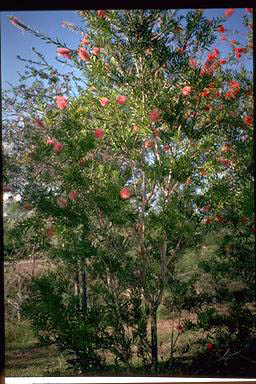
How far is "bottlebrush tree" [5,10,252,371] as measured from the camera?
79.3 inches

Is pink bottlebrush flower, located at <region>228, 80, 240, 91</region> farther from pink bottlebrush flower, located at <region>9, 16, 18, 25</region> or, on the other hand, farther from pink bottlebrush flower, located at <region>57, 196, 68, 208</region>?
pink bottlebrush flower, located at <region>9, 16, 18, 25</region>

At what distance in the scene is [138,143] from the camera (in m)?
2.12

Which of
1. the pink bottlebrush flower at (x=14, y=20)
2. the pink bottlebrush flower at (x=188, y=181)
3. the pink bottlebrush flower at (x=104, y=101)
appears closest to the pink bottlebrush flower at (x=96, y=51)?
the pink bottlebrush flower at (x=104, y=101)

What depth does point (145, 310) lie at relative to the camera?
88.4 inches

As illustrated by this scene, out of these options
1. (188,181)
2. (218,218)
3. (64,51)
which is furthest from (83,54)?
(218,218)

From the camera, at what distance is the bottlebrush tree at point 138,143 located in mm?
2014

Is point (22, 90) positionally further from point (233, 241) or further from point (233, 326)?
point (233, 326)

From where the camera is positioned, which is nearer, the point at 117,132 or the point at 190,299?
the point at 117,132

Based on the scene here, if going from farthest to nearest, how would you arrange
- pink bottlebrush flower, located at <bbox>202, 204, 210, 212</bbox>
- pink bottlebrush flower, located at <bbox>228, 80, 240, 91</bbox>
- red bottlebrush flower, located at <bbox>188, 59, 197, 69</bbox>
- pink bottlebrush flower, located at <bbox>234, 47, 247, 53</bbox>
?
1. pink bottlebrush flower, located at <bbox>234, 47, 247, 53</bbox>
2. pink bottlebrush flower, located at <bbox>228, 80, 240, 91</bbox>
3. pink bottlebrush flower, located at <bbox>202, 204, 210, 212</bbox>
4. red bottlebrush flower, located at <bbox>188, 59, 197, 69</bbox>

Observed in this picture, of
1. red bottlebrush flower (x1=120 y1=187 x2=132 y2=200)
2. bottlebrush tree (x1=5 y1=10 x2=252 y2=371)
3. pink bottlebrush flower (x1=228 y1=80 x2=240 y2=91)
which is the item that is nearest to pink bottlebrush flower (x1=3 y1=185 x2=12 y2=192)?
bottlebrush tree (x1=5 y1=10 x2=252 y2=371)

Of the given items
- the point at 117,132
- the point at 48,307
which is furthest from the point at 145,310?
the point at 117,132

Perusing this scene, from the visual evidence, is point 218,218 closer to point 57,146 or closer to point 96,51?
point 57,146

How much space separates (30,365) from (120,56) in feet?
7.59

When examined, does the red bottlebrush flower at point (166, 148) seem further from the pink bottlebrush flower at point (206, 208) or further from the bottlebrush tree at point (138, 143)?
the pink bottlebrush flower at point (206, 208)
